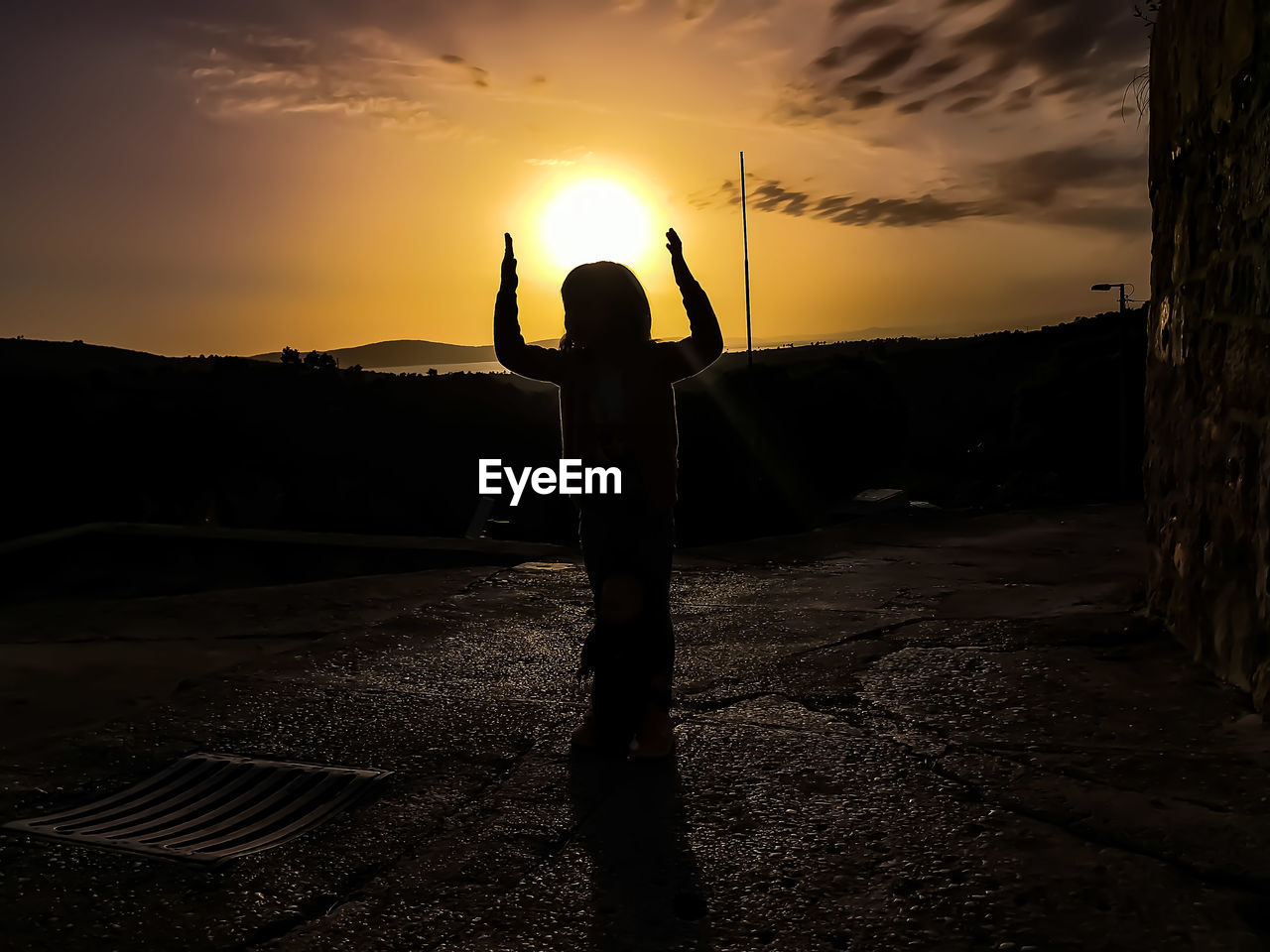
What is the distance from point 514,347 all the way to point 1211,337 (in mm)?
2234

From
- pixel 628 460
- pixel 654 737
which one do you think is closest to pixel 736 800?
pixel 654 737

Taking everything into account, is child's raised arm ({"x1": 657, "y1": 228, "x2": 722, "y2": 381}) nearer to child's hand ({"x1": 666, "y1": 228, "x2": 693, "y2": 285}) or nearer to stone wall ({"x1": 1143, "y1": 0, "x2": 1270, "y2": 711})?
child's hand ({"x1": 666, "y1": 228, "x2": 693, "y2": 285})

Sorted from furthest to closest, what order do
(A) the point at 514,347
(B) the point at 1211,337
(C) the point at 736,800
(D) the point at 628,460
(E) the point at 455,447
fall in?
1. (E) the point at 455,447
2. (B) the point at 1211,337
3. (A) the point at 514,347
4. (D) the point at 628,460
5. (C) the point at 736,800

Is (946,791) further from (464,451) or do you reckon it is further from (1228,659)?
(464,451)

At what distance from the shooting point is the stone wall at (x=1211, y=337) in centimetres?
277

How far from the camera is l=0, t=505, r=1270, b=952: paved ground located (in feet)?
5.94

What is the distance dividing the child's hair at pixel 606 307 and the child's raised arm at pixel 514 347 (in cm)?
12

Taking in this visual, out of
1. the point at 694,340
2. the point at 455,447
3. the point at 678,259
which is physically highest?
the point at 678,259

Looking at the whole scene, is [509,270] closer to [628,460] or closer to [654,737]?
[628,460]

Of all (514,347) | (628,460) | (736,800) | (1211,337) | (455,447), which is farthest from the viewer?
(455,447)

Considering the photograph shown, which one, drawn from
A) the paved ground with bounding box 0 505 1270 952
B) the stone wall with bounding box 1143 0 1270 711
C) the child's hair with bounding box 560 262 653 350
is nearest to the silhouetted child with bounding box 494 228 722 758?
the child's hair with bounding box 560 262 653 350

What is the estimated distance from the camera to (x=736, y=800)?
2.33 metres

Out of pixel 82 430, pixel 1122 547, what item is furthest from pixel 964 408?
pixel 1122 547

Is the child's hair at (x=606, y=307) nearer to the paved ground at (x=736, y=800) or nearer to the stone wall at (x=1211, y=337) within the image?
the paved ground at (x=736, y=800)
